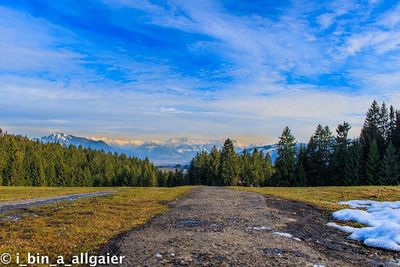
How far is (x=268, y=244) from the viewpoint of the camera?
15.6 metres

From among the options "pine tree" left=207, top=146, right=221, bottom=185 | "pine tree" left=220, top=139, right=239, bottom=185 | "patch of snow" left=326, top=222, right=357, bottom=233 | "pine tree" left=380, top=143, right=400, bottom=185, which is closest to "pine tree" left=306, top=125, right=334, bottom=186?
"pine tree" left=380, top=143, right=400, bottom=185

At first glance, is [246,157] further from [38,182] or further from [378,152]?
[38,182]

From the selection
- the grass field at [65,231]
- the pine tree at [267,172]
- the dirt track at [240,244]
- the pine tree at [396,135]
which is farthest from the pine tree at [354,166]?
the grass field at [65,231]

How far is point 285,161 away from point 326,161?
37.1 ft

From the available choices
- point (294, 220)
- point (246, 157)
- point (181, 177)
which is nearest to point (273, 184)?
point (246, 157)

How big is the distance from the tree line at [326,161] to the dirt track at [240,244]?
70.6 metres

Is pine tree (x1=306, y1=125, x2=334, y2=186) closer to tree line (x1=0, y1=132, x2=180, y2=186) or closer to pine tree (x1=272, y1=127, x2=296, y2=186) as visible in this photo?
pine tree (x1=272, y1=127, x2=296, y2=186)

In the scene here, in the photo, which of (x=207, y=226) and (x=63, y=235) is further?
(x=207, y=226)

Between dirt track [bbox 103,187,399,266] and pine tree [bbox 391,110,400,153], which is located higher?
pine tree [bbox 391,110,400,153]

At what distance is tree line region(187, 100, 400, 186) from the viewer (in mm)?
85562

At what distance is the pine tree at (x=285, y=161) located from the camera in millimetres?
102812

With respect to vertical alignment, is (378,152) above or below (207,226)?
above

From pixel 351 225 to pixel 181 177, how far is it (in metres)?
128

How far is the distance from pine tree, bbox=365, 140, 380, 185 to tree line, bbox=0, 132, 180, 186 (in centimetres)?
7955
